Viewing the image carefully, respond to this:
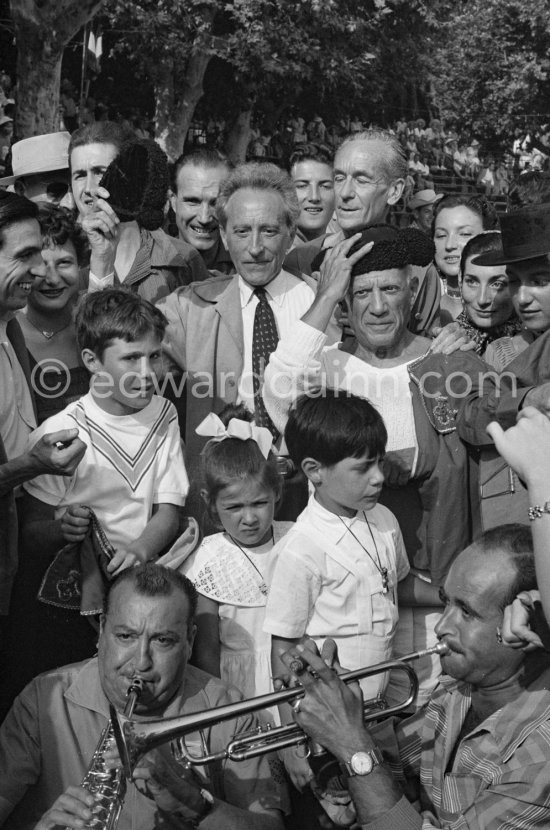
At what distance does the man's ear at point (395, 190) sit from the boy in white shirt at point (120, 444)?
4.78ft

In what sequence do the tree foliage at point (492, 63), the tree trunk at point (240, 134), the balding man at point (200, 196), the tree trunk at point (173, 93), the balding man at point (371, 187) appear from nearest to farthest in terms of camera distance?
the balding man at point (371, 187)
the balding man at point (200, 196)
the tree trunk at point (173, 93)
the tree trunk at point (240, 134)
the tree foliage at point (492, 63)

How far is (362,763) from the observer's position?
9.53 ft

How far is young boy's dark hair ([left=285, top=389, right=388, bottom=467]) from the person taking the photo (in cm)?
394

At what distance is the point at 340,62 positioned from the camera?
28.0 metres

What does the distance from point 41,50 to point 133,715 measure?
40.3 ft

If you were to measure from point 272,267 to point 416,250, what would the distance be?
0.69 metres

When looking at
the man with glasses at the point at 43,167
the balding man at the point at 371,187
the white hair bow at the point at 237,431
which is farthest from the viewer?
the man with glasses at the point at 43,167

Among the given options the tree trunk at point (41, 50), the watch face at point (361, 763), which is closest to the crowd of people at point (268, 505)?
the watch face at point (361, 763)

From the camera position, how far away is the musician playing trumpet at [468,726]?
287 centimetres

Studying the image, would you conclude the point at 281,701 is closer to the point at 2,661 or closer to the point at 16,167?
the point at 2,661

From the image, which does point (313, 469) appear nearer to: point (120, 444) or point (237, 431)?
point (237, 431)

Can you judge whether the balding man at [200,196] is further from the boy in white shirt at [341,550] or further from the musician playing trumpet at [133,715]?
the musician playing trumpet at [133,715]

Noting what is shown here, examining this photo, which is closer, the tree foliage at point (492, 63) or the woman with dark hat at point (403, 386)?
the woman with dark hat at point (403, 386)

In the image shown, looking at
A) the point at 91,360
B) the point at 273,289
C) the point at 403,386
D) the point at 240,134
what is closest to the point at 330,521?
the point at 403,386
